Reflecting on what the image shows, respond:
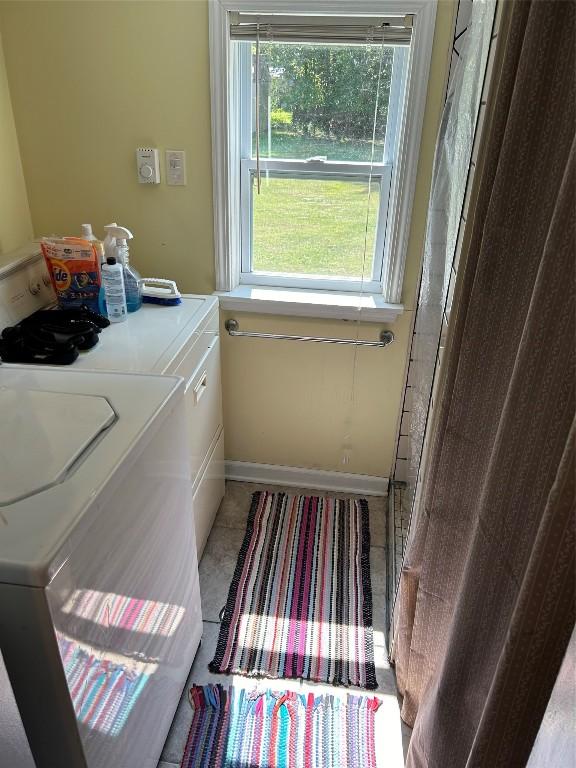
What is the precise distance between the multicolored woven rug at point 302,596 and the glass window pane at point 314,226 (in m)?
0.97

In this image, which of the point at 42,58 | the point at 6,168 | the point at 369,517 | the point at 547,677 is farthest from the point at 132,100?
the point at 547,677

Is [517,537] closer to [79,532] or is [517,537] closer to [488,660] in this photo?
[488,660]

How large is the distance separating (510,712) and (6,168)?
2.05 m

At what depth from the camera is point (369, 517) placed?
231cm

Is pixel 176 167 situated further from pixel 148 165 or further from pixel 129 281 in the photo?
pixel 129 281

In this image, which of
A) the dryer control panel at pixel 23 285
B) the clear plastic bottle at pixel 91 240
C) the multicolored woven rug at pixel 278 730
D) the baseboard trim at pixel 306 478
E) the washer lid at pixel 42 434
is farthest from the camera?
the baseboard trim at pixel 306 478

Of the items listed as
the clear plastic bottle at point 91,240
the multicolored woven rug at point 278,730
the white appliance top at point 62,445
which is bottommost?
the multicolored woven rug at point 278,730

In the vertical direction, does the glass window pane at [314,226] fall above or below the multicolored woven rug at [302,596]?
above

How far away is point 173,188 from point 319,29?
687 millimetres

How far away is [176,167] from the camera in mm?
1948

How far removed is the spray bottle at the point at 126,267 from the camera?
70.6 inches

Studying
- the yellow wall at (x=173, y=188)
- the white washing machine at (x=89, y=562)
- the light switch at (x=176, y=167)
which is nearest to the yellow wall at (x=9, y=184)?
the yellow wall at (x=173, y=188)

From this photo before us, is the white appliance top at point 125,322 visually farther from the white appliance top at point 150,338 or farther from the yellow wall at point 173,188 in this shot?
the yellow wall at point 173,188

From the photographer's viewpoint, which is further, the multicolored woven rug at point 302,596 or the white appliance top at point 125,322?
the multicolored woven rug at point 302,596
